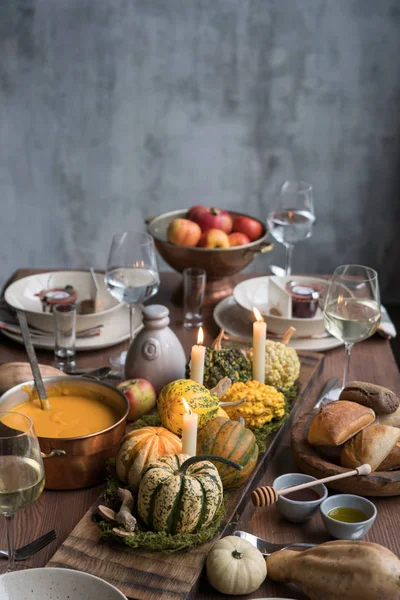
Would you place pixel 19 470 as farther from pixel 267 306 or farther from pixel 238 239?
pixel 238 239

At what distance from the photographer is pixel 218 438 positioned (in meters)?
→ 1.28

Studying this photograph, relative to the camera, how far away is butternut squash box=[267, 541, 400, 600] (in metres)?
0.99

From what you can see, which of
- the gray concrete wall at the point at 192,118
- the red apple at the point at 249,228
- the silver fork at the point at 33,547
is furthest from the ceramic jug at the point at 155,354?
the gray concrete wall at the point at 192,118

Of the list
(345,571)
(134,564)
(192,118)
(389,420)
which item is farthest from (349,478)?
(192,118)

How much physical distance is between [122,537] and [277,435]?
44 cm

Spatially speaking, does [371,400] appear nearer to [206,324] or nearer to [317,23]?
[206,324]

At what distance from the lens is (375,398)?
138 cm

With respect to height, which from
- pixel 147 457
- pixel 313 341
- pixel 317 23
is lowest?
pixel 313 341

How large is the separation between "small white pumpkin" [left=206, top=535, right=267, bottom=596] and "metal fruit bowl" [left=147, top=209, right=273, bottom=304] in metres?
1.13

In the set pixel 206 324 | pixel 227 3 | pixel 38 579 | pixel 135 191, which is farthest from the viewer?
pixel 135 191

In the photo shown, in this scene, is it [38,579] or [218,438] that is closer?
[38,579]

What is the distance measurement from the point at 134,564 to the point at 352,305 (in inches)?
29.9

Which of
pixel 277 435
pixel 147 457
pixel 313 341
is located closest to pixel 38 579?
pixel 147 457

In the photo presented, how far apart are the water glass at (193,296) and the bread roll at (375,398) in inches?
27.8
